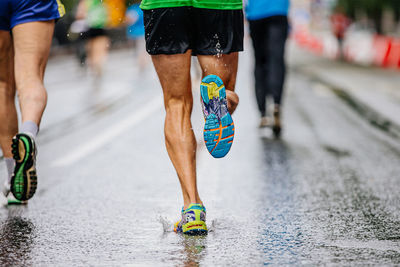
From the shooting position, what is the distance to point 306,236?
3705 millimetres

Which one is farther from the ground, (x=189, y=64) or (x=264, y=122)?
(x=189, y=64)

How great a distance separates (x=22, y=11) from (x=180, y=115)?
1077mm

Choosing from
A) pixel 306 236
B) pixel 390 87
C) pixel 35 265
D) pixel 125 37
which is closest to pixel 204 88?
pixel 306 236

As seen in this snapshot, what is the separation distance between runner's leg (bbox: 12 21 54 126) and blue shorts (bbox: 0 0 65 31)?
0.11ft

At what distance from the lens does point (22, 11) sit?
412cm

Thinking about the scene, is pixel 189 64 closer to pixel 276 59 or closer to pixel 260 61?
pixel 276 59

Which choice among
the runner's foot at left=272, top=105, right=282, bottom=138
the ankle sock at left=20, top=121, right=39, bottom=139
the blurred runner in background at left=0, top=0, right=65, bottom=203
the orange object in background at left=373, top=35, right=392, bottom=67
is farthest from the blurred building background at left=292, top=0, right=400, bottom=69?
the ankle sock at left=20, top=121, right=39, bottom=139

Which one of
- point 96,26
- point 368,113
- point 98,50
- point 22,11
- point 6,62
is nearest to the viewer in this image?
point 22,11

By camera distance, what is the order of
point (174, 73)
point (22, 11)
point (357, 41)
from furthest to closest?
point (357, 41)
point (22, 11)
point (174, 73)

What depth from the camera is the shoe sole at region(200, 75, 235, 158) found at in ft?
11.9

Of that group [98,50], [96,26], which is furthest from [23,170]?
[98,50]

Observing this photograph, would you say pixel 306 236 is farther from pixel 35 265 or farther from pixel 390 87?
pixel 390 87

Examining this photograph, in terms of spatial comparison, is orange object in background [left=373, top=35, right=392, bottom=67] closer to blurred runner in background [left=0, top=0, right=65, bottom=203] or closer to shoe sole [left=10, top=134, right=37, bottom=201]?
blurred runner in background [left=0, top=0, right=65, bottom=203]

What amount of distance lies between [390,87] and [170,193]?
874 cm
